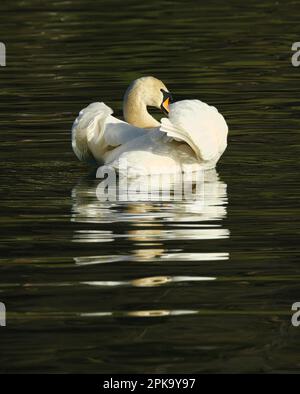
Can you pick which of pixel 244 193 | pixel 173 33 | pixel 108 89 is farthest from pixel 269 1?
pixel 244 193

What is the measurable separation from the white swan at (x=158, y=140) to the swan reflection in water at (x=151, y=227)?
1.06 feet

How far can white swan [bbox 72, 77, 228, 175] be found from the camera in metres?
10.2

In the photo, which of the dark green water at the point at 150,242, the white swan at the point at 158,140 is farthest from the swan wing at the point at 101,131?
the dark green water at the point at 150,242

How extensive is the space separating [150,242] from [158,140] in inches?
79.0

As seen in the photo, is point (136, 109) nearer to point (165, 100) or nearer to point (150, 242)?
point (165, 100)

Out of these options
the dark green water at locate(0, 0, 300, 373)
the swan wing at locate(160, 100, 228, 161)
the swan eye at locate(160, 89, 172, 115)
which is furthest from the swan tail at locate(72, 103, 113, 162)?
the swan eye at locate(160, 89, 172, 115)

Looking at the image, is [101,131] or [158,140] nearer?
[158,140]

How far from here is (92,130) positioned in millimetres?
10727

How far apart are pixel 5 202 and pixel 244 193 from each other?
161 centimetres

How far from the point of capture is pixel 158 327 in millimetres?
6961

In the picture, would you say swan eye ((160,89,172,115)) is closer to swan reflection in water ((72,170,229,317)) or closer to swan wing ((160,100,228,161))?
swan wing ((160,100,228,161))

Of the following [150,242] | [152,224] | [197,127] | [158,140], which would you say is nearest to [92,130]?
[158,140]

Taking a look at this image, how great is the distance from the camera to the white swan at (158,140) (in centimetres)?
1020

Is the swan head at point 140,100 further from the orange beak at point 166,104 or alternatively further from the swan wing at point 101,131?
the swan wing at point 101,131
